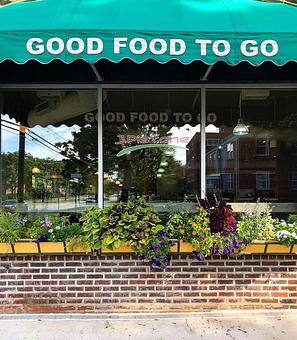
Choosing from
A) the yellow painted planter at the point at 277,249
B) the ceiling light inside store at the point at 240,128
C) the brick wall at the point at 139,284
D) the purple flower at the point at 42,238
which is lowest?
the brick wall at the point at 139,284

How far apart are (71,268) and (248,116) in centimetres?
478

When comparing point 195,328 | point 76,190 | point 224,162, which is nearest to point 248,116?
point 224,162

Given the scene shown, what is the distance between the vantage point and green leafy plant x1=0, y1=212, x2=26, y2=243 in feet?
13.8

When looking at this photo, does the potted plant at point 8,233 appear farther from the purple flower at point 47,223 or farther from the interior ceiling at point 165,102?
the interior ceiling at point 165,102

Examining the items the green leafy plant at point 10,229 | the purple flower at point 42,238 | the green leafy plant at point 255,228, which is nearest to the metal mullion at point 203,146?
the green leafy plant at point 255,228

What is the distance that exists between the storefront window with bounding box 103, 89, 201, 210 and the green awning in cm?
164

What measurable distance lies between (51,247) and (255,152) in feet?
18.0

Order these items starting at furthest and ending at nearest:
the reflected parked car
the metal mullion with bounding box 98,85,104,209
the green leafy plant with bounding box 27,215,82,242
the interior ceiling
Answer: the reflected parked car
the interior ceiling
the metal mullion with bounding box 98,85,104,209
the green leafy plant with bounding box 27,215,82,242

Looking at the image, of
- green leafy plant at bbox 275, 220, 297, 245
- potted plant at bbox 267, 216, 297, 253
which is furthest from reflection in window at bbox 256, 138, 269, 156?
potted plant at bbox 267, 216, 297, 253

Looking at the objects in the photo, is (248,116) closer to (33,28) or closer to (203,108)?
(203,108)

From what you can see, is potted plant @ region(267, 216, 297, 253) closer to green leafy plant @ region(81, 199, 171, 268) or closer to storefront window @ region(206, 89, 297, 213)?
green leafy plant @ region(81, 199, 171, 268)

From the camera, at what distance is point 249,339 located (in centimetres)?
359

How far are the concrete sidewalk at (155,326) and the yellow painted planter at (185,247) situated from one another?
2.33 ft

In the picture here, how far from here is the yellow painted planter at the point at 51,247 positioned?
13.9 ft
